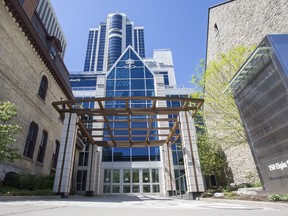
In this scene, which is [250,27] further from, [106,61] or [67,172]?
[106,61]

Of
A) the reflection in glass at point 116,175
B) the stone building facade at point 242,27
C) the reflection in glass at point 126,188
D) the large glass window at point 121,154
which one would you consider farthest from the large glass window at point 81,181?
the stone building facade at point 242,27

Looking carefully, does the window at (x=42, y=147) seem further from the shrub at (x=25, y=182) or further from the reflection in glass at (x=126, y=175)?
the reflection in glass at (x=126, y=175)

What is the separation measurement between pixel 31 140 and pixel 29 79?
16.3 feet

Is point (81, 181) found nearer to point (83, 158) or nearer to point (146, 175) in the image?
point (83, 158)

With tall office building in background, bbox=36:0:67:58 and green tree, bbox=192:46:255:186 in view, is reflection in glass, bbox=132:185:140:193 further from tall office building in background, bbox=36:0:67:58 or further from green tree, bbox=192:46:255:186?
tall office building in background, bbox=36:0:67:58

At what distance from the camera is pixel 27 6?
16219 mm

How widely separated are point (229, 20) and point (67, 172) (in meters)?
21.0

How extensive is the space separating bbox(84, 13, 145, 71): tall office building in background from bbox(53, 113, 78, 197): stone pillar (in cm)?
9654

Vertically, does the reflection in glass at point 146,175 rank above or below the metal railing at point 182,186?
above

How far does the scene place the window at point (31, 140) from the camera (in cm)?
1438

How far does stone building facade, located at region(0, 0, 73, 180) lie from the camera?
39.1 ft

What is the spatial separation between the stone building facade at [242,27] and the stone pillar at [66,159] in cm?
1339

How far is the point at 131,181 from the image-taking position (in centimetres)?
2230

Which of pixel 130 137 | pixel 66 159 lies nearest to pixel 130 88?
pixel 130 137
